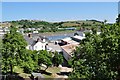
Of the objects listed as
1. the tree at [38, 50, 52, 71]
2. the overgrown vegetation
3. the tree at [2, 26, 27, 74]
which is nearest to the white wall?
the tree at [38, 50, 52, 71]

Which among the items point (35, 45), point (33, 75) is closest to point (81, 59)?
point (33, 75)

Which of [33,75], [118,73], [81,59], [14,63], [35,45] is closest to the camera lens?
[118,73]

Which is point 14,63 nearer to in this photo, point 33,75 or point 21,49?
point 21,49

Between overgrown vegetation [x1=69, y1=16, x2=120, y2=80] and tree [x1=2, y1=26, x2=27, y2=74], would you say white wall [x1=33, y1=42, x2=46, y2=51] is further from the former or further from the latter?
overgrown vegetation [x1=69, y1=16, x2=120, y2=80]

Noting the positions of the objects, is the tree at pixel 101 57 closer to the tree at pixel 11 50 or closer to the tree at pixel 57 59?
the tree at pixel 11 50

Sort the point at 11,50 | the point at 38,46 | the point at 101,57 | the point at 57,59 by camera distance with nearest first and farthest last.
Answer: the point at 101,57, the point at 11,50, the point at 57,59, the point at 38,46

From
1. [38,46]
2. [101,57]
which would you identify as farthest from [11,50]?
[38,46]

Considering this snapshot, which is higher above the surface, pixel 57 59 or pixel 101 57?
pixel 101 57

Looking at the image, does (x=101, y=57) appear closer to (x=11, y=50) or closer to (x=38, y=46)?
(x=11, y=50)
